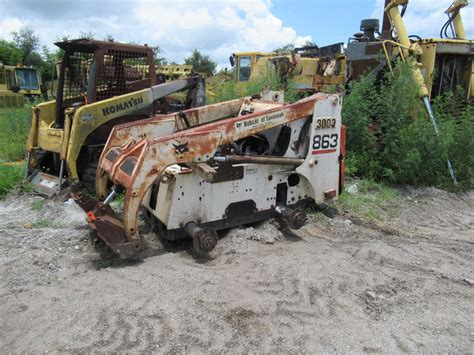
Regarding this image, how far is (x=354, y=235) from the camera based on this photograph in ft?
14.9

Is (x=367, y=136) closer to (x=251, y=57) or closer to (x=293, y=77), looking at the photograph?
(x=293, y=77)

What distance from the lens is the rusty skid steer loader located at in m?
3.36

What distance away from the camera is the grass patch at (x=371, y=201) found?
523 centimetres

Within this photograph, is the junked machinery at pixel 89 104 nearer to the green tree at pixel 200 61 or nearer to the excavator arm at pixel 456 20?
the excavator arm at pixel 456 20

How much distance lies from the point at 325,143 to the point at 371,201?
1.57 meters

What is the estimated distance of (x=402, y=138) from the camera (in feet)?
20.3

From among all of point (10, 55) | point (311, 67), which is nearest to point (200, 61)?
point (10, 55)

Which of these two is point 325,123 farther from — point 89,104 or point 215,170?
point 89,104

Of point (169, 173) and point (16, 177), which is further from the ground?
point (169, 173)

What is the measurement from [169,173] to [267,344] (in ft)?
5.73

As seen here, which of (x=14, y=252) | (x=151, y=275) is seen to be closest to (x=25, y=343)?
(x=151, y=275)

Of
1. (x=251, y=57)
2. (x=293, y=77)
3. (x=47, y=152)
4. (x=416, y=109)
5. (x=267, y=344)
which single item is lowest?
(x=267, y=344)

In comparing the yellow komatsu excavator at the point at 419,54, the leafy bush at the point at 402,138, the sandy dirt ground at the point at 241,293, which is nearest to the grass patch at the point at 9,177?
the sandy dirt ground at the point at 241,293

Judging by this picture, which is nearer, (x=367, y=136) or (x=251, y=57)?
(x=367, y=136)
